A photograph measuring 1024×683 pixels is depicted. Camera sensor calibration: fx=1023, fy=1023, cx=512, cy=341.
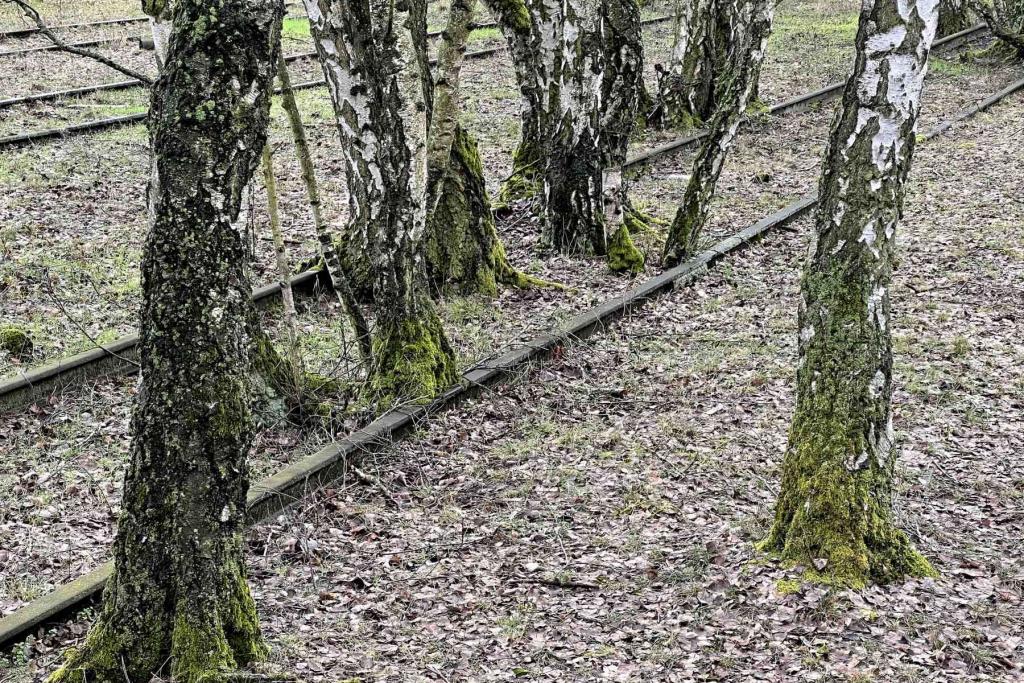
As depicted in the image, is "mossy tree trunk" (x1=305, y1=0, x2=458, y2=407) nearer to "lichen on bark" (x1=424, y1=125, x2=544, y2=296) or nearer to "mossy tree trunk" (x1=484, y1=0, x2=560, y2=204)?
"lichen on bark" (x1=424, y1=125, x2=544, y2=296)

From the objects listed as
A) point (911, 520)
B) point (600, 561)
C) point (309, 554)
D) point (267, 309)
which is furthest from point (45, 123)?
point (911, 520)

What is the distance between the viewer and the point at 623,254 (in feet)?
36.9

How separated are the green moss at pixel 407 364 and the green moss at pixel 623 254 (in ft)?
11.9

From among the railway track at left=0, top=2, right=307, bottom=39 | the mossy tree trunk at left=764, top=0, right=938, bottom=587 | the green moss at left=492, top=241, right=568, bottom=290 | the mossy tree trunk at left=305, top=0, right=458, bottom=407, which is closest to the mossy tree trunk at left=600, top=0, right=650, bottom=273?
the green moss at left=492, top=241, right=568, bottom=290

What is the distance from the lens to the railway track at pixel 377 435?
5.29m

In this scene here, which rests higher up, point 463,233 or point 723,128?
point 723,128

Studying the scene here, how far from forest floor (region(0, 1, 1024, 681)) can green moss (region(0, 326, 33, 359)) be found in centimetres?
17

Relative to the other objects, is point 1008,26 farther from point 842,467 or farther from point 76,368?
point 76,368

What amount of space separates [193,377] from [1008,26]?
23949mm

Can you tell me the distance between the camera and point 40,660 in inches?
198

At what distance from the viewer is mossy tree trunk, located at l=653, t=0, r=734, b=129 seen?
17.7 meters

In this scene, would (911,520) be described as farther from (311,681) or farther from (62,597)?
(62,597)

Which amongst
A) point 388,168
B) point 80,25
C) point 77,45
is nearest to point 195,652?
point 388,168

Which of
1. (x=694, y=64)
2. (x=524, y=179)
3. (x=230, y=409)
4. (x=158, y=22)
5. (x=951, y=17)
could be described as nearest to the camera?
(x=230, y=409)
